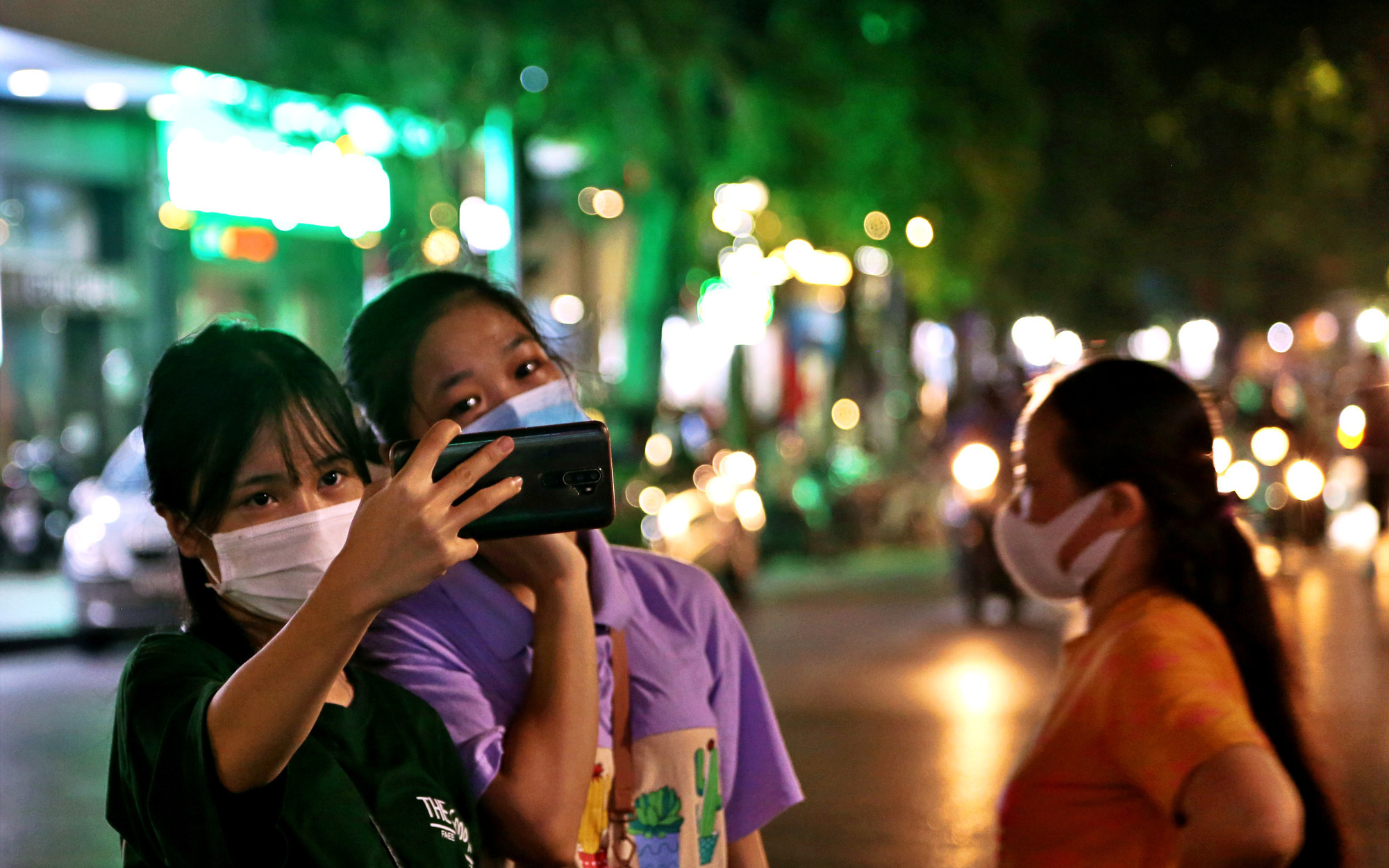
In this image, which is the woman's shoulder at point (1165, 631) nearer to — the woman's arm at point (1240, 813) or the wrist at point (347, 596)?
the woman's arm at point (1240, 813)

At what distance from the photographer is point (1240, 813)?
6.61 ft

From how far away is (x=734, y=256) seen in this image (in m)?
20.3

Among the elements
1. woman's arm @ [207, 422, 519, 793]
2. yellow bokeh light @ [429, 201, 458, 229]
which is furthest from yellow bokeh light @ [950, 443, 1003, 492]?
woman's arm @ [207, 422, 519, 793]

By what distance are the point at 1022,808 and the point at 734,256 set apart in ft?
59.5

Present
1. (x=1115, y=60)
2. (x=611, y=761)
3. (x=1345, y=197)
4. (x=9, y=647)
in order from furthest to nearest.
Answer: (x=1345, y=197) < (x=1115, y=60) < (x=9, y=647) < (x=611, y=761)

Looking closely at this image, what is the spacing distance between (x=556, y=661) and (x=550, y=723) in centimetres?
9

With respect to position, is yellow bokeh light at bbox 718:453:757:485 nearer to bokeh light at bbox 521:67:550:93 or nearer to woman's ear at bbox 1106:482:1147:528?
bokeh light at bbox 521:67:550:93

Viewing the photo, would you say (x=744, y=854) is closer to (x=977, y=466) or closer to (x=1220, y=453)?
(x=1220, y=453)

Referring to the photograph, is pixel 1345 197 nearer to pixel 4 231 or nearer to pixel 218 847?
pixel 4 231

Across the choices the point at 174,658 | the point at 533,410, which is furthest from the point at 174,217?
the point at 174,658

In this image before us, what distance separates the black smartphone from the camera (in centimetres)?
157

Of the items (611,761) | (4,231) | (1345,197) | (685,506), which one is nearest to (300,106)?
(685,506)

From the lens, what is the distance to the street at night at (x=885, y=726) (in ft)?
20.8

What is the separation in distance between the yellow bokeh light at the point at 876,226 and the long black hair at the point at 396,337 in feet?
56.5
